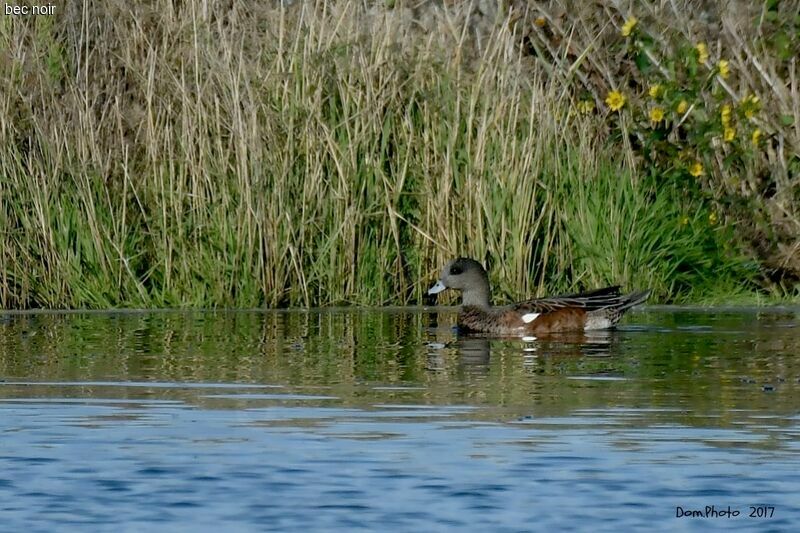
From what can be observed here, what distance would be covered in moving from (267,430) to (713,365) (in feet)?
9.60

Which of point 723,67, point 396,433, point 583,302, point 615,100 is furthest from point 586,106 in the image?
point 396,433

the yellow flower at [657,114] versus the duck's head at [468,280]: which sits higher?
the yellow flower at [657,114]

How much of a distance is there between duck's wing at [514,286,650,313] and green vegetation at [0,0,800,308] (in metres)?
1.40

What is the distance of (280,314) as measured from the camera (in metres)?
12.1

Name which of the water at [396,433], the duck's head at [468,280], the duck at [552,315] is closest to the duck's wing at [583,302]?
the duck at [552,315]

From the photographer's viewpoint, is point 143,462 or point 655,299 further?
point 655,299

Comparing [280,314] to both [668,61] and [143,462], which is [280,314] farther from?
[143,462]

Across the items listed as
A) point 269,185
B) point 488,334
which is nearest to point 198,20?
point 269,185

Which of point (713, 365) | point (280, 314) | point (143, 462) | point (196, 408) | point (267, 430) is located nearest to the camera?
point (143, 462)

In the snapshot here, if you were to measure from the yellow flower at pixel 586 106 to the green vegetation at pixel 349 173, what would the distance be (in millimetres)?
20

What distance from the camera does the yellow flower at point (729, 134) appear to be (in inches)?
507

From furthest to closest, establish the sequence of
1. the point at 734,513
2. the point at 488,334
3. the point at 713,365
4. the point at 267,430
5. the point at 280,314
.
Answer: the point at 280,314
the point at 488,334
the point at 713,365
the point at 267,430
the point at 734,513

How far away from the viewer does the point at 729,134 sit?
12.9 metres

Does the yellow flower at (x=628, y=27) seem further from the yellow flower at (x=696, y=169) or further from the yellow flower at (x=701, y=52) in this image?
the yellow flower at (x=696, y=169)
